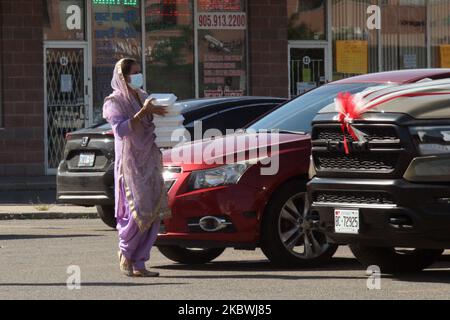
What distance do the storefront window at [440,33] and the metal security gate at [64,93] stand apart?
739 centimetres

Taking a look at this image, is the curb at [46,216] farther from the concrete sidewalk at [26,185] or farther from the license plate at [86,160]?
the concrete sidewalk at [26,185]

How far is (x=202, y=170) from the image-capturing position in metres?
11.5

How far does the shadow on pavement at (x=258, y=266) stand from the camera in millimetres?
11617

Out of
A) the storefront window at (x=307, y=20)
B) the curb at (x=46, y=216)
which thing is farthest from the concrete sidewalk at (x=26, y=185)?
the storefront window at (x=307, y=20)

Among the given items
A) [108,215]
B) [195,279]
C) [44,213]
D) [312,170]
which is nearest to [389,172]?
[312,170]

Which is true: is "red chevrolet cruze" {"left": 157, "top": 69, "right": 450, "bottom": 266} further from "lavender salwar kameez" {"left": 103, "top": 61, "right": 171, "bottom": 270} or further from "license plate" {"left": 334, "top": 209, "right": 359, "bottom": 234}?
"license plate" {"left": 334, "top": 209, "right": 359, "bottom": 234}

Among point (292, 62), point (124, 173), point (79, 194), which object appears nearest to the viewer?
point (124, 173)

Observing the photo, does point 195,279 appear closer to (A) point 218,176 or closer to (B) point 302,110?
(A) point 218,176

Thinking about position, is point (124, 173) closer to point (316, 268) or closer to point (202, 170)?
point (202, 170)

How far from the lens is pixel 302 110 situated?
12414mm

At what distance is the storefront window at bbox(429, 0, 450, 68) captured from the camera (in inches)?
1062

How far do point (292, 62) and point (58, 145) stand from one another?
497 centimetres
